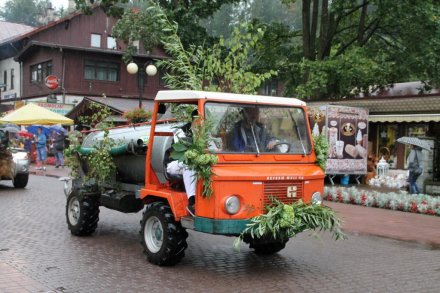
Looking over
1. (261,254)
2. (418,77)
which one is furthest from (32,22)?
(261,254)

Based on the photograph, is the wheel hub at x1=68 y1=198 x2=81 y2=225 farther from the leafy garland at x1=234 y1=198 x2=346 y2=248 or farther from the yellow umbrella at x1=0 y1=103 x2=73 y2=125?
the yellow umbrella at x1=0 y1=103 x2=73 y2=125

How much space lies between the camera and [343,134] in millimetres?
18016

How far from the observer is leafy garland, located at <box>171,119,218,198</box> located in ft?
20.2

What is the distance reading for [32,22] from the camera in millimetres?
87062

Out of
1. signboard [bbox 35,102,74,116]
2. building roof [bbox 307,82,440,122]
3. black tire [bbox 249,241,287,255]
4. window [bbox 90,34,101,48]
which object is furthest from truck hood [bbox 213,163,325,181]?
window [bbox 90,34,101,48]

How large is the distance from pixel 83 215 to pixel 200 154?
326cm

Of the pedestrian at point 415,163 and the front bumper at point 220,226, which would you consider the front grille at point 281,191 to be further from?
the pedestrian at point 415,163

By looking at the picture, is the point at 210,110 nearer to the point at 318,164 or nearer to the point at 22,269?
the point at 318,164

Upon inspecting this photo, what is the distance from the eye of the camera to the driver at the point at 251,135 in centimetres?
681

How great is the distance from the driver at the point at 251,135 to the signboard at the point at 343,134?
35.1 ft

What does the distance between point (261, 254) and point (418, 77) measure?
15.7 meters

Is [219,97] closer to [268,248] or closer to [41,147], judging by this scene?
[268,248]

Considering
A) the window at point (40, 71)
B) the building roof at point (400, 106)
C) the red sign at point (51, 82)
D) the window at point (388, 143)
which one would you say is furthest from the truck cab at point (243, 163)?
the window at point (40, 71)

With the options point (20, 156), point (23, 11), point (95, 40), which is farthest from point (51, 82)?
point (23, 11)
